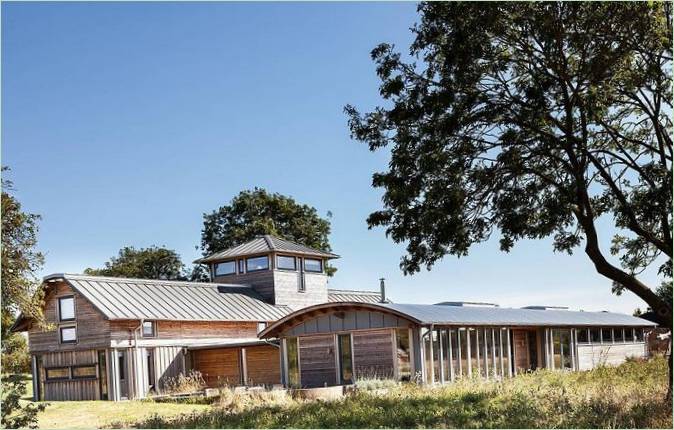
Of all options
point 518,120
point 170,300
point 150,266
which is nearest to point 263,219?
point 150,266

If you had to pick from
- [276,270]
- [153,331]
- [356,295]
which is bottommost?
[153,331]

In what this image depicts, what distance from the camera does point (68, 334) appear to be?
122ft

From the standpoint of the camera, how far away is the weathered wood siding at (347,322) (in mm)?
29281

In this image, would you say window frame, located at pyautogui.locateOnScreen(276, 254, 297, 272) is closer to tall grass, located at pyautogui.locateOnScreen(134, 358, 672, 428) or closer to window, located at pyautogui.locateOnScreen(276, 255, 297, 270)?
window, located at pyautogui.locateOnScreen(276, 255, 297, 270)

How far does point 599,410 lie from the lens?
1717cm

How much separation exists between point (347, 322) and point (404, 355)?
101 inches

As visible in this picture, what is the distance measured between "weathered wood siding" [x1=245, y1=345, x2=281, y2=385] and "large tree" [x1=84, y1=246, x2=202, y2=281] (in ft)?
80.8

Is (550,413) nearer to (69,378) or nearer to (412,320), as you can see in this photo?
(412,320)

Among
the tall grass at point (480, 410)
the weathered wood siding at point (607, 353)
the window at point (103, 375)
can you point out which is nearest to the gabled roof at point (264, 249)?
the window at point (103, 375)

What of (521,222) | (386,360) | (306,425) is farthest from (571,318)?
(306,425)

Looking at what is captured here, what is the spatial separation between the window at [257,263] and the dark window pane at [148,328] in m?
9.06

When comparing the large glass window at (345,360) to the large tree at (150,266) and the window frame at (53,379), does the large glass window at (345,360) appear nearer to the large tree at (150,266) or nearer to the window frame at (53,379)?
the window frame at (53,379)

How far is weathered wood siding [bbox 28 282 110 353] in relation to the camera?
35.5 meters

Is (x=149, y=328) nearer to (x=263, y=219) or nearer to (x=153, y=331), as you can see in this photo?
(x=153, y=331)
